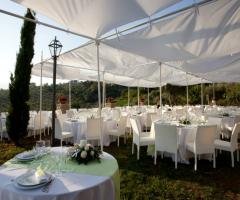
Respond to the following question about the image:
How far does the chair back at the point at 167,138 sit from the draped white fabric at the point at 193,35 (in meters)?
1.67

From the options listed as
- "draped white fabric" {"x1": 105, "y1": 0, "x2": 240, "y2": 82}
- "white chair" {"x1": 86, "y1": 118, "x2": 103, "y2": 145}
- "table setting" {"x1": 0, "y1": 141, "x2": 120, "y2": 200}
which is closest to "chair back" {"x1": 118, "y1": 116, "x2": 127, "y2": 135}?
"white chair" {"x1": 86, "y1": 118, "x2": 103, "y2": 145}

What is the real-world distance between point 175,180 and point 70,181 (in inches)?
113

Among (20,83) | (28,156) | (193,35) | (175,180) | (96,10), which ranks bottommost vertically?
(175,180)

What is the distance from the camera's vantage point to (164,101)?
21766 mm

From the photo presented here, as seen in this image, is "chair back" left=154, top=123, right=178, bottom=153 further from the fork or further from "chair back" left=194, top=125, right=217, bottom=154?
the fork

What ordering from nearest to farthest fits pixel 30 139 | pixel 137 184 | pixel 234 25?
pixel 234 25, pixel 137 184, pixel 30 139

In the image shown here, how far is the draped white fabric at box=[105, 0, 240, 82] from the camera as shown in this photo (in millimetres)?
3141

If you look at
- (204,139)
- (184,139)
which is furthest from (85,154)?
(184,139)

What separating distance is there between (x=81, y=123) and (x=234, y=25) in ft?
15.8

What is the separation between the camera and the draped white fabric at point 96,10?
115 inches

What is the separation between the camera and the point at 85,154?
7.31ft

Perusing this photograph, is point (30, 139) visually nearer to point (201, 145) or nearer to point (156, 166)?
point (156, 166)

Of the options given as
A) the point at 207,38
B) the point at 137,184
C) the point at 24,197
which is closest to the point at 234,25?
the point at 207,38

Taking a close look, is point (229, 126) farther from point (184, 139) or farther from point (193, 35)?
point (193, 35)
